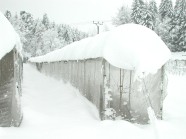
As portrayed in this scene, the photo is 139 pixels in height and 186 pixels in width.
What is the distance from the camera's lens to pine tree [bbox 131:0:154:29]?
52438mm

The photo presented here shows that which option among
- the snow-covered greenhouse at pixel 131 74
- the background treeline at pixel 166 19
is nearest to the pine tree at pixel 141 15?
the background treeline at pixel 166 19

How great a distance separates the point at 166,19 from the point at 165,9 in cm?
509

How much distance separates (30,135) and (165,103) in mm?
6496

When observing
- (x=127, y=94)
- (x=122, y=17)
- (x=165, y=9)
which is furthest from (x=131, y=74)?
(x=122, y=17)

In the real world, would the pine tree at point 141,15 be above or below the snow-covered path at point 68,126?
above

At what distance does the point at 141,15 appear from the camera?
2072 inches

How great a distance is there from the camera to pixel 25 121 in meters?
8.66

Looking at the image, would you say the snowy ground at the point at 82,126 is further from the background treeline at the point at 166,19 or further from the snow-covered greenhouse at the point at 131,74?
the background treeline at the point at 166,19

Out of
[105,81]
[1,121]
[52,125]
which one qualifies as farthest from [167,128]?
[1,121]

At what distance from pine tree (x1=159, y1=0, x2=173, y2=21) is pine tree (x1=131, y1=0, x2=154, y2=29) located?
556cm

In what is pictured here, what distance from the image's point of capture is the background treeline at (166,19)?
159 ft

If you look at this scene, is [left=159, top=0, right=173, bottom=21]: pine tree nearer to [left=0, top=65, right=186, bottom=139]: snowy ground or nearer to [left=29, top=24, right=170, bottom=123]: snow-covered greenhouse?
[left=0, top=65, right=186, bottom=139]: snowy ground

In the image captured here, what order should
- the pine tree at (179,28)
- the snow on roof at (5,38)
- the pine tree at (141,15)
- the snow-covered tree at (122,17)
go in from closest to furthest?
the snow on roof at (5,38), the pine tree at (179,28), the pine tree at (141,15), the snow-covered tree at (122,17)

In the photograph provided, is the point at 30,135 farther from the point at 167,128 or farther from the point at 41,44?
the point at 41,44
